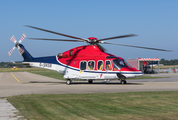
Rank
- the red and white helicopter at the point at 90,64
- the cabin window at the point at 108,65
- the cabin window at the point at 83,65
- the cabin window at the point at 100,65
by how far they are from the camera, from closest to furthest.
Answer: the red and white helicopter at the point at 90,64, the cabin window at the point at 108,65, the cabin window at the point at 100,65, the cabin window at the point at 83,65

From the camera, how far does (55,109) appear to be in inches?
381

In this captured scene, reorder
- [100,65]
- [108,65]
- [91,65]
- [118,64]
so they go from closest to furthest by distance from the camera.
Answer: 1. [118,64]
2. [108,65]
3. [100,65]
4. [91,65]

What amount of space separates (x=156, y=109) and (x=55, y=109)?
409 cm

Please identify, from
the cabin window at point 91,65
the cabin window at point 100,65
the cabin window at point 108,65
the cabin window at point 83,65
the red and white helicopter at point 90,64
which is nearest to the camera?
the red and white helicopter at point 90,64

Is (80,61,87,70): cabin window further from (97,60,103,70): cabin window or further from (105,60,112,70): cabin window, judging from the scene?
(105,60,112,70): cabin window

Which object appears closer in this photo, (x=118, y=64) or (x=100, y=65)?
(x=118, y=64)

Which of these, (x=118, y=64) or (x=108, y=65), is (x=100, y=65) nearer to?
(x=108, y=65)

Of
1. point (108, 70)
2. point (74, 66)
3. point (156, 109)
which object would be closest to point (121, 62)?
point (108, 70)

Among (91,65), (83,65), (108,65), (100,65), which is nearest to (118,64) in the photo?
(108,65)

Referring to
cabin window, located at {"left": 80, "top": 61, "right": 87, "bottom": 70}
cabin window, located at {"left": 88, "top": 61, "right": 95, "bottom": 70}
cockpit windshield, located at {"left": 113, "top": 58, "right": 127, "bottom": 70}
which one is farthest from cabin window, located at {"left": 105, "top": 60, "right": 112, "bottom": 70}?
cabin window, located at {"left": 80, "top": 61, "right": 87, "bottom": 70}

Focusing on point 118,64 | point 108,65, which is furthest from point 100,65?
point 118,64

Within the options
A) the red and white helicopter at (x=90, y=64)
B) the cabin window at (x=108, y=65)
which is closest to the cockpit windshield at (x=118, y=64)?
the red and white helicopter at (x=90, y=64)

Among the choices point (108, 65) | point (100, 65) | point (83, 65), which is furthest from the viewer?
point (83, 65)

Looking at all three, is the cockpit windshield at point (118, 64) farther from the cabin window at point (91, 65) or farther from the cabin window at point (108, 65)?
the cabin window at point (91, 65)
